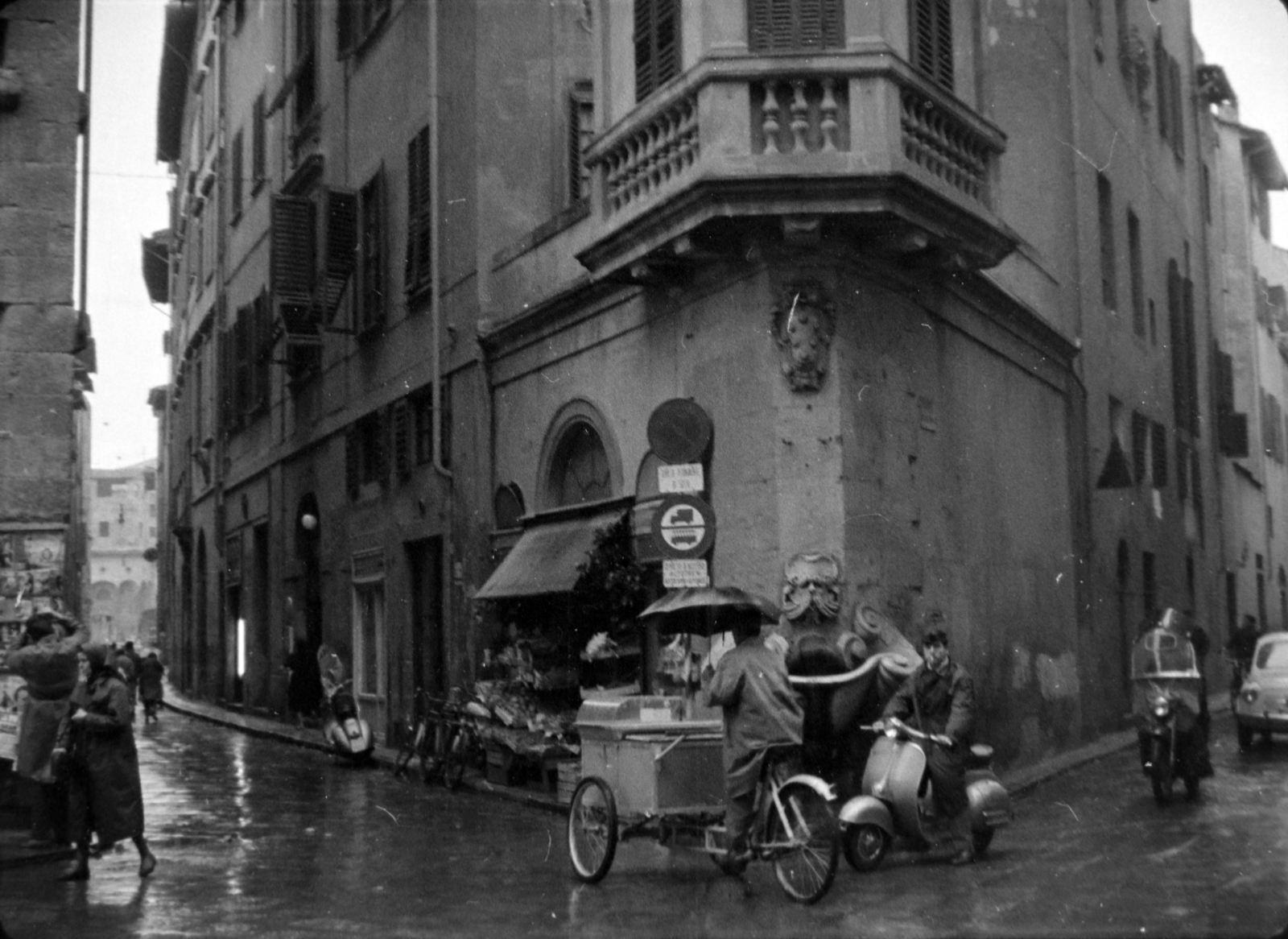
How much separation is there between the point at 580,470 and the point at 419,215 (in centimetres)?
624

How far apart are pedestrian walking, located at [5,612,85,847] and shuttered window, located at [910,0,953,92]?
8.59 m

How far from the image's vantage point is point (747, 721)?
10.1 meters

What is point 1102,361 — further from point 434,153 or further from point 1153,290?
point 434,153

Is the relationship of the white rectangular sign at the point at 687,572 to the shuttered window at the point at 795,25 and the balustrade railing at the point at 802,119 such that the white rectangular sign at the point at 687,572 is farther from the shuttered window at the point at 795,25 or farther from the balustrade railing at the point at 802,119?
the shuttered window at the point at 795,25

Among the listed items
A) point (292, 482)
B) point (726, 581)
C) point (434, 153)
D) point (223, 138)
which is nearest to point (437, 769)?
point (726, 581)

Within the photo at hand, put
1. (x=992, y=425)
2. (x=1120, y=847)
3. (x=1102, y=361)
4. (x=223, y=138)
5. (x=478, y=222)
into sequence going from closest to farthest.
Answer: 1. (x=1120, y=847)
2. (x=992, y=425)
3. (x=478, y=222)
4. (x=1102, y=361)
5. (x=223, y=138)

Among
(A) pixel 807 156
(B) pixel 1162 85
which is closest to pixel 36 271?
(A) pixel 807 156

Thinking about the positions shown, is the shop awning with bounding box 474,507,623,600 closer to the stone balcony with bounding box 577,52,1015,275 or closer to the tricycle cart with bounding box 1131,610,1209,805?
the stone balcony with bounding box 577,52,1015,275

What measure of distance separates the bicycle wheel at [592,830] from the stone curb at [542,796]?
3.83m

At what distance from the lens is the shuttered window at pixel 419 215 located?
72.9 feet

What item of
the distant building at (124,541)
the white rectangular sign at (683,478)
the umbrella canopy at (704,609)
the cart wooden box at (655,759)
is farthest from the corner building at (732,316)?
the distant building at (124,541)

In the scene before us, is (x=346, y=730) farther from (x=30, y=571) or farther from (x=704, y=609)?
(x=704, y=609)

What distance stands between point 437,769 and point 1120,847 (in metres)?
8.33

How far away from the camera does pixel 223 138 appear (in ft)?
121
